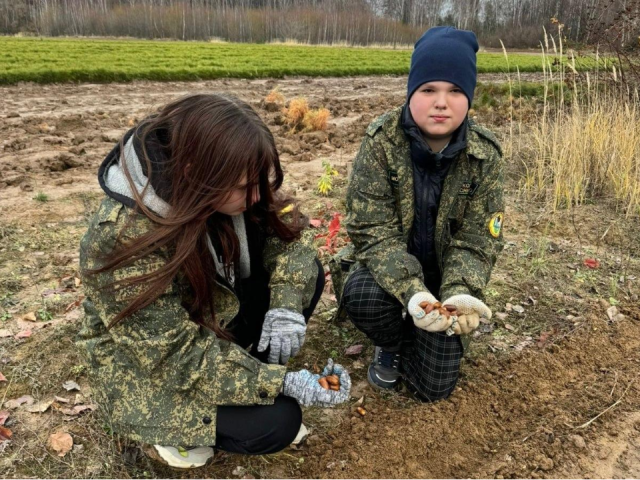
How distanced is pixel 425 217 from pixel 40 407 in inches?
70.4

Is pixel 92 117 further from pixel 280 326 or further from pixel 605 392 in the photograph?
pixel 605 392

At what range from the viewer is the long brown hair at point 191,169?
1.46 m

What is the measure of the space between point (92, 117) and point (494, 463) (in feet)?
24.8

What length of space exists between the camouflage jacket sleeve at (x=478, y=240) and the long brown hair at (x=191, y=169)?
0.97 metres

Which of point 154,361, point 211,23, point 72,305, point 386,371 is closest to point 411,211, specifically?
point 386,371

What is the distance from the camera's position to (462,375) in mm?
2410

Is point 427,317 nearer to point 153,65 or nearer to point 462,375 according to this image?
point 462,375

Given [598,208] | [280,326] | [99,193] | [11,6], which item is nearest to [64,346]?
[280,326]

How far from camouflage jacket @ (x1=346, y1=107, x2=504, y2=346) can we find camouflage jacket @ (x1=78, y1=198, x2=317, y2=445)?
703 millimetres

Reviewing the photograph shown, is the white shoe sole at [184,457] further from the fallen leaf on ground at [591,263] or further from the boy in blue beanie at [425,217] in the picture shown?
the fallen leaf on ground at [591,263]

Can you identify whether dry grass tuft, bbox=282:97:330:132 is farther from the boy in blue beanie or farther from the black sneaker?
the black sneaker

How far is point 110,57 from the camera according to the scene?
1606 cm

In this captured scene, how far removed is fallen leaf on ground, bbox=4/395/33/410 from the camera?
2.14 m

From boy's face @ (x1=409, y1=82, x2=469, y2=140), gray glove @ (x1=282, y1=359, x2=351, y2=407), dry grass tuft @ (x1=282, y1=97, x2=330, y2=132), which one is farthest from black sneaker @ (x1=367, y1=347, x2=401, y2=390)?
dry grass tuft @ (x1=282, y1=97, x2=330, y2=132)
